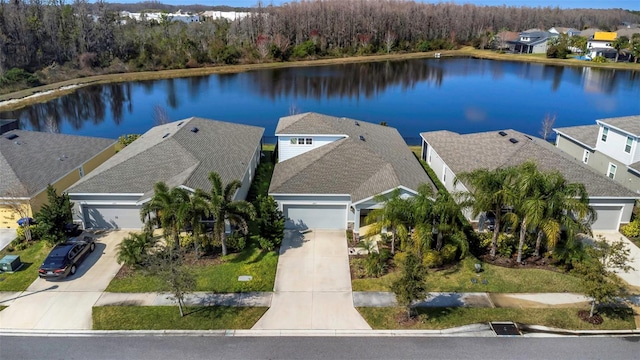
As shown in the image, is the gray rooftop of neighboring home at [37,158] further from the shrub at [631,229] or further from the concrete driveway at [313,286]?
the shrub at [631,229]

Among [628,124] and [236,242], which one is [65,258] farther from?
[628,124]

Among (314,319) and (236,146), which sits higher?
(236,146)

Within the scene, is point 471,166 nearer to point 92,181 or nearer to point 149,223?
point 149,223

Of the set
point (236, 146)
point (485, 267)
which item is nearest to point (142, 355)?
point (485, 267)

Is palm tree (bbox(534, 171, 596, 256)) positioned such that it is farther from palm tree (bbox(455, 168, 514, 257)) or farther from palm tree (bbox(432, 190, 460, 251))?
palm tree (bbox(432, 190, 460, 251))

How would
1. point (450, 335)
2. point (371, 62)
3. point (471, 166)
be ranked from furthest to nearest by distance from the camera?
point (371, 62) → point (471, 166) → point (450, 335)

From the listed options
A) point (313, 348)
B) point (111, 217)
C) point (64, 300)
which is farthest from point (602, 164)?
point (64, 300)

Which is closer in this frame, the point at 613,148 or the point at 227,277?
the point at 227,277
